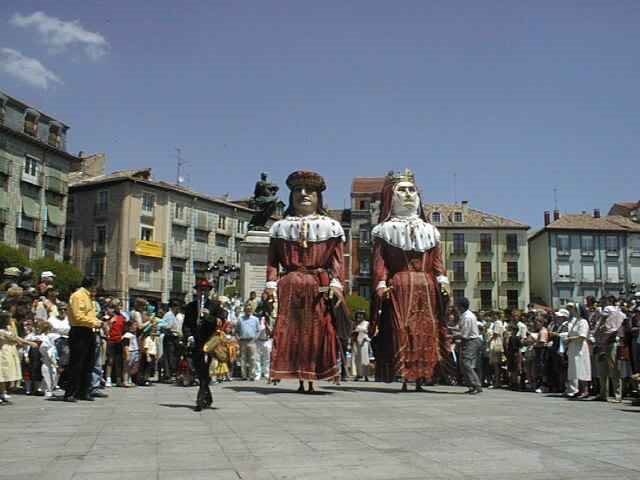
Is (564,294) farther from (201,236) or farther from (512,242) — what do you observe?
(201,236)

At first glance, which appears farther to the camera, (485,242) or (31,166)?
(485,242)

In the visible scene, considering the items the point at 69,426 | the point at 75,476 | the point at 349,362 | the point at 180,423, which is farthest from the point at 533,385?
the point at 75,476

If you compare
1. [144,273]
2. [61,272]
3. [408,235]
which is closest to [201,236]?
[144,273]

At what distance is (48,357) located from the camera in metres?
11.7

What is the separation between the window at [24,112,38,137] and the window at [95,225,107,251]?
960 centimetres

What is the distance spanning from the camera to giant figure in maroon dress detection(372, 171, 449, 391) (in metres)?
11.8

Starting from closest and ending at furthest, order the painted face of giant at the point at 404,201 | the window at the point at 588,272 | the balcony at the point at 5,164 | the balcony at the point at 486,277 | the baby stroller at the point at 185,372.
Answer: the painted face of giant at the point at 404,201
the baby stroller at the point at 185,372
the balcony at the point at 5,164
the window at the point at 588,272
the balcony at the point at 486,277

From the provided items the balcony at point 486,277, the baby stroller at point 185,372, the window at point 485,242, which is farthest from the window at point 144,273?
the baby stroller at point 185,372

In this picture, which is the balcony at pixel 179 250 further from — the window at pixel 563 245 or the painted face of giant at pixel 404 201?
the painted face of giant at pixel 404 201

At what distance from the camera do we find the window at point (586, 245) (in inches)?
2717

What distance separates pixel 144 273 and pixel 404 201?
48395 millimetres

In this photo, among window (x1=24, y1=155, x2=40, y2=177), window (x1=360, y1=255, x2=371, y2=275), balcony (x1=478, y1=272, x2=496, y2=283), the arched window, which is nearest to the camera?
window (x1=24, y1=155, x2=40, y2=177)

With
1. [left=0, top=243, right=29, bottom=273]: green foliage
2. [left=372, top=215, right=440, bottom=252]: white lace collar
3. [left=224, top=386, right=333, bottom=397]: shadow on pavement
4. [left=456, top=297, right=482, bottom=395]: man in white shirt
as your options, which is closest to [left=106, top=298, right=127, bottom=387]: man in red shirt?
[left=224, top=386, right=333, bottom=397]: shadow on pavement

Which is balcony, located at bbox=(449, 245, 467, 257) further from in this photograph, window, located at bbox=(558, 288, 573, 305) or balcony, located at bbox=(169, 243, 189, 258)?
balcony, located at bbox=(169, 243, 189, 258)
